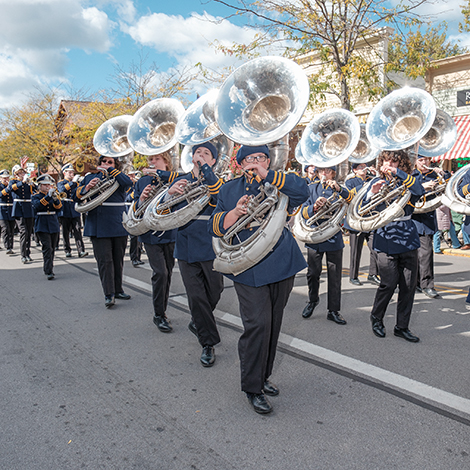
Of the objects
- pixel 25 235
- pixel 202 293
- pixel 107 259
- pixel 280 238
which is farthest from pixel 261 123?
pixel 25 235

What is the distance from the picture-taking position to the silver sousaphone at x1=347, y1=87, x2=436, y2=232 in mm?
4535

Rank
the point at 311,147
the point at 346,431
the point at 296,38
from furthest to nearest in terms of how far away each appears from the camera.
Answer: the point at 296,38 → the point at 311,147 → the point at 346,431

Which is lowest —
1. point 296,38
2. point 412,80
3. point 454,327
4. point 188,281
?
point 454,327

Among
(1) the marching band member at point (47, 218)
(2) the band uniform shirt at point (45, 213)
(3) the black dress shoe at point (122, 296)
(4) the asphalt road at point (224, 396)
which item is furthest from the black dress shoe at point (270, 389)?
(2) the band uniform shirt at point (45, 213)

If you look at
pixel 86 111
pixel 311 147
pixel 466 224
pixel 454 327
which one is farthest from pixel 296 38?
pixel 86 111

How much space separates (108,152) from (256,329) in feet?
12.3

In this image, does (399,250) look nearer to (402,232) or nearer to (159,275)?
(402,232)

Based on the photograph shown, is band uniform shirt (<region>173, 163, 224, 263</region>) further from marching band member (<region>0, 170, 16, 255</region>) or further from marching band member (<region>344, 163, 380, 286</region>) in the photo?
marching band member (<region>0, 170, 16, 255</region>)

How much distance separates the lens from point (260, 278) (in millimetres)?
3113

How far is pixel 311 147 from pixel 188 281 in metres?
2.64

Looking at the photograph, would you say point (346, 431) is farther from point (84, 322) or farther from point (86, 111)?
point (86, 111)

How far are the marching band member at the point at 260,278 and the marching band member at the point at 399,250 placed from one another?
64.0 inches

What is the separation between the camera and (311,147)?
5.72 metres

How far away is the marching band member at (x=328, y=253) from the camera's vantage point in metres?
5.19
